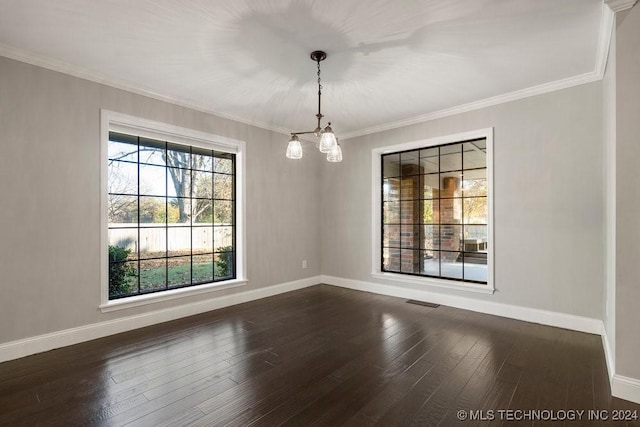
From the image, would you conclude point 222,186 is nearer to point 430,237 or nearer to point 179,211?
point 179,211

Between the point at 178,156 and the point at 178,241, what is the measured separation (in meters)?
1.13

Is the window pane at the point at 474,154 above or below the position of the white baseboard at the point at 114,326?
above

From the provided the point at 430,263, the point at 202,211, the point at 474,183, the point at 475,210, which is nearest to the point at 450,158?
the point at 474,183

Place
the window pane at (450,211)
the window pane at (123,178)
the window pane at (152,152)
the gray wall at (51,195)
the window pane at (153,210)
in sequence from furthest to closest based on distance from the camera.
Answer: the window pane at (450,211)
the window pane at (153,210)
the window pane at (152,152)
the window pane at (123,178)
the gray wall at (51,195)

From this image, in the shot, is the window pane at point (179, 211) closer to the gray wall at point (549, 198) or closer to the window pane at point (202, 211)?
the window pane at point (202, 211)

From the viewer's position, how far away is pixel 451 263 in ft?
15.4

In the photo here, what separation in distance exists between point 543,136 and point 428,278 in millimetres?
2263

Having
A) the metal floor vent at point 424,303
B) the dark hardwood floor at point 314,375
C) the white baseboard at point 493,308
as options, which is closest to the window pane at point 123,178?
the dark hardwood floor at point 314,375

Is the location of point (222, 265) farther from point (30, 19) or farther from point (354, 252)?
point (30, 19)

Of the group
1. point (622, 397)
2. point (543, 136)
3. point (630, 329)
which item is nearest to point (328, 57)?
point (543, 136)

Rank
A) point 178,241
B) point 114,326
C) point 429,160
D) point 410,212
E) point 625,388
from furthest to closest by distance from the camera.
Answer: point 410,212, point 429,160, point 178,241, point 114,326, point 625,388

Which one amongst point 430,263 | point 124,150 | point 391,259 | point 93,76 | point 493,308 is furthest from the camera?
point 391,259

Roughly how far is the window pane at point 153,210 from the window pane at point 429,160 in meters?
3.76

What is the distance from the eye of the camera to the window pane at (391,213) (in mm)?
5090
